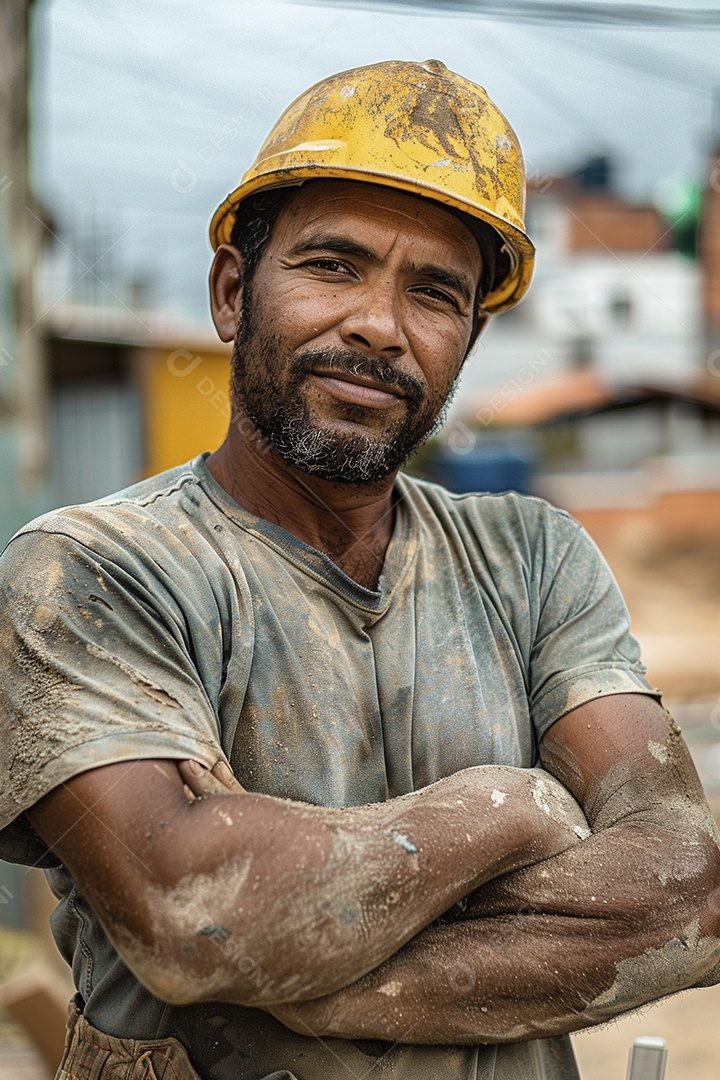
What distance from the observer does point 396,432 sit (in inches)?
90.5

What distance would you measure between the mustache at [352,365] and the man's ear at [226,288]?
0.31 metres

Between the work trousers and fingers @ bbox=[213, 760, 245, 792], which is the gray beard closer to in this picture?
fingers @ bbox=[213, 760, 245, 792]

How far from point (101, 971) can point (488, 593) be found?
1029 millimetres

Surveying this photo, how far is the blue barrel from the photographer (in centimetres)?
1678

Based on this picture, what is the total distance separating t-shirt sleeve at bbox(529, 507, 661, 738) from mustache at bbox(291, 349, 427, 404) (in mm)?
499

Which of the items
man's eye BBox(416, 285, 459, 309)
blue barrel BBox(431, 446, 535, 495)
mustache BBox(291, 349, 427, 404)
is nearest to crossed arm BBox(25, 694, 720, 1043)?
mustache BBox(291, 349, 427, 404)

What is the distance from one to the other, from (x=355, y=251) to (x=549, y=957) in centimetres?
133

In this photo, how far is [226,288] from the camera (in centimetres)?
252

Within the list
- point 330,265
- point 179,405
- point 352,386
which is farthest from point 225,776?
point 179,405

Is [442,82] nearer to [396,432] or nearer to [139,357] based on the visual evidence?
[396,432]

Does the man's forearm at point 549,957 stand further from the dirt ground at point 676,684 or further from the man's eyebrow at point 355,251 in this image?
the man's eyebrow at point 355,251

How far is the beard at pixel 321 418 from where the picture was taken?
88.1 inches

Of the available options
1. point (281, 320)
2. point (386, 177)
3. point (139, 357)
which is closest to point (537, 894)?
point (281, 320)

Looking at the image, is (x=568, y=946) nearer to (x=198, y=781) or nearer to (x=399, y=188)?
(x=198, y=781)
